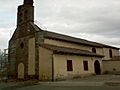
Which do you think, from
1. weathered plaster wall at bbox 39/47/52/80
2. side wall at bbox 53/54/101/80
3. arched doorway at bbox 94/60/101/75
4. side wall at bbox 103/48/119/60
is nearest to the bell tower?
weathered plaster wall at bbox 39/47/52/80

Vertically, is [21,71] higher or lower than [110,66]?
lower

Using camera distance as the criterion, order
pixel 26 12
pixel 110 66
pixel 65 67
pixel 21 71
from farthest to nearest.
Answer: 1. pixel 110 66
2. pixel 26 12
3. pixel 21 71
4. pixel 65 67

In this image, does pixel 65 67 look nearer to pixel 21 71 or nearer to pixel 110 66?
pixel 21 71

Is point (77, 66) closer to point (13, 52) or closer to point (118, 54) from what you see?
point (13, 52)

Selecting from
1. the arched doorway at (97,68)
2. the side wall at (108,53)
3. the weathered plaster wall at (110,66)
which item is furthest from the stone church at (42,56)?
the side wall at (108,53)

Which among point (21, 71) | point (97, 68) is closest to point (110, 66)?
point (97, 68)

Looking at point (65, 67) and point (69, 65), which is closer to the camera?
point (65, 67)

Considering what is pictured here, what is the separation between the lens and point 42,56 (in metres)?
26.3

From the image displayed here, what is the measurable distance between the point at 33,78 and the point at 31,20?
8.78 meters

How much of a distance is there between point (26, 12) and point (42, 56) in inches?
329

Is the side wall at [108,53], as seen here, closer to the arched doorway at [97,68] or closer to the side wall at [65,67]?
the arched doorway at [97,68]

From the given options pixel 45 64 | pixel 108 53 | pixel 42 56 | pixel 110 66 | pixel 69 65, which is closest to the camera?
pixel 45 64

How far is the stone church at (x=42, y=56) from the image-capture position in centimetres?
2541

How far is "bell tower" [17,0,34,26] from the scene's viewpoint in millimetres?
30344
